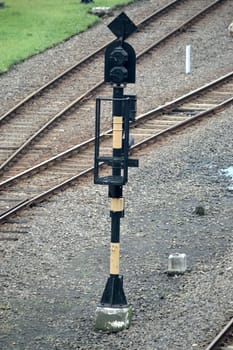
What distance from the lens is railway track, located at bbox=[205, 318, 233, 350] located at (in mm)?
13906

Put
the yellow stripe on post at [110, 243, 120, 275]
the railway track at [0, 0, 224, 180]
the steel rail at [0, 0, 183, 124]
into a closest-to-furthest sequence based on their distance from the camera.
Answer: the yellow stripe on post at [110, 243, 120, 275]
the railway track at [0, 0, 224, 180]
the steel rail at [0, 0, 183, 124]

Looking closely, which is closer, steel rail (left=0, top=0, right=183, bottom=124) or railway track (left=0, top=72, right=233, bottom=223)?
railway track (left=0, top=72, right=233, bottom=223)

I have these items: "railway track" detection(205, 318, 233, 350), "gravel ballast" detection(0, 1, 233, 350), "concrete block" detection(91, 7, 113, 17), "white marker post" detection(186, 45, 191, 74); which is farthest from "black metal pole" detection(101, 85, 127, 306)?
"concrete block" detection(91, 7, 113, 17)

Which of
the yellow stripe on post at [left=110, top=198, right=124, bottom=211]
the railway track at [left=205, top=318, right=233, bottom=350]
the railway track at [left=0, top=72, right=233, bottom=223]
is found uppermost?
the railway track at [left=0, top=72, right=233, bottom=223]

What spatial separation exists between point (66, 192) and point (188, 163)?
2664 mm

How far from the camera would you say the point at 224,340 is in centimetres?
1415

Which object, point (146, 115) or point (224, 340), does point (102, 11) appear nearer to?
point (146, 115)

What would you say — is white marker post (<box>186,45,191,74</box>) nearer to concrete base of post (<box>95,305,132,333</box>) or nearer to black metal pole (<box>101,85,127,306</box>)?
black metal pole (<box>101,85,127,306</box>)

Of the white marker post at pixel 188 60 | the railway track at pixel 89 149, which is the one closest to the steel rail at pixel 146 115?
the railway track at pixel 89 149

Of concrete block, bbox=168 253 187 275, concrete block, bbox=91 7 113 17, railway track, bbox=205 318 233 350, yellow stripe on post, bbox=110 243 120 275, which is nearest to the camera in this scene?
railway track, bbox=205 318 233 350

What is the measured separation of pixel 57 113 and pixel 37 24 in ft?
29.0

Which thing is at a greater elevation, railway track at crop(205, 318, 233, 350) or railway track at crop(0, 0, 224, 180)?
railway track at crop(0, 0, 224, 180)

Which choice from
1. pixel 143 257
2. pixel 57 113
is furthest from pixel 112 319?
pixel 57 113

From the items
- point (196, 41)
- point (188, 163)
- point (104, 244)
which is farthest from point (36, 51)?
point (104, 244)
